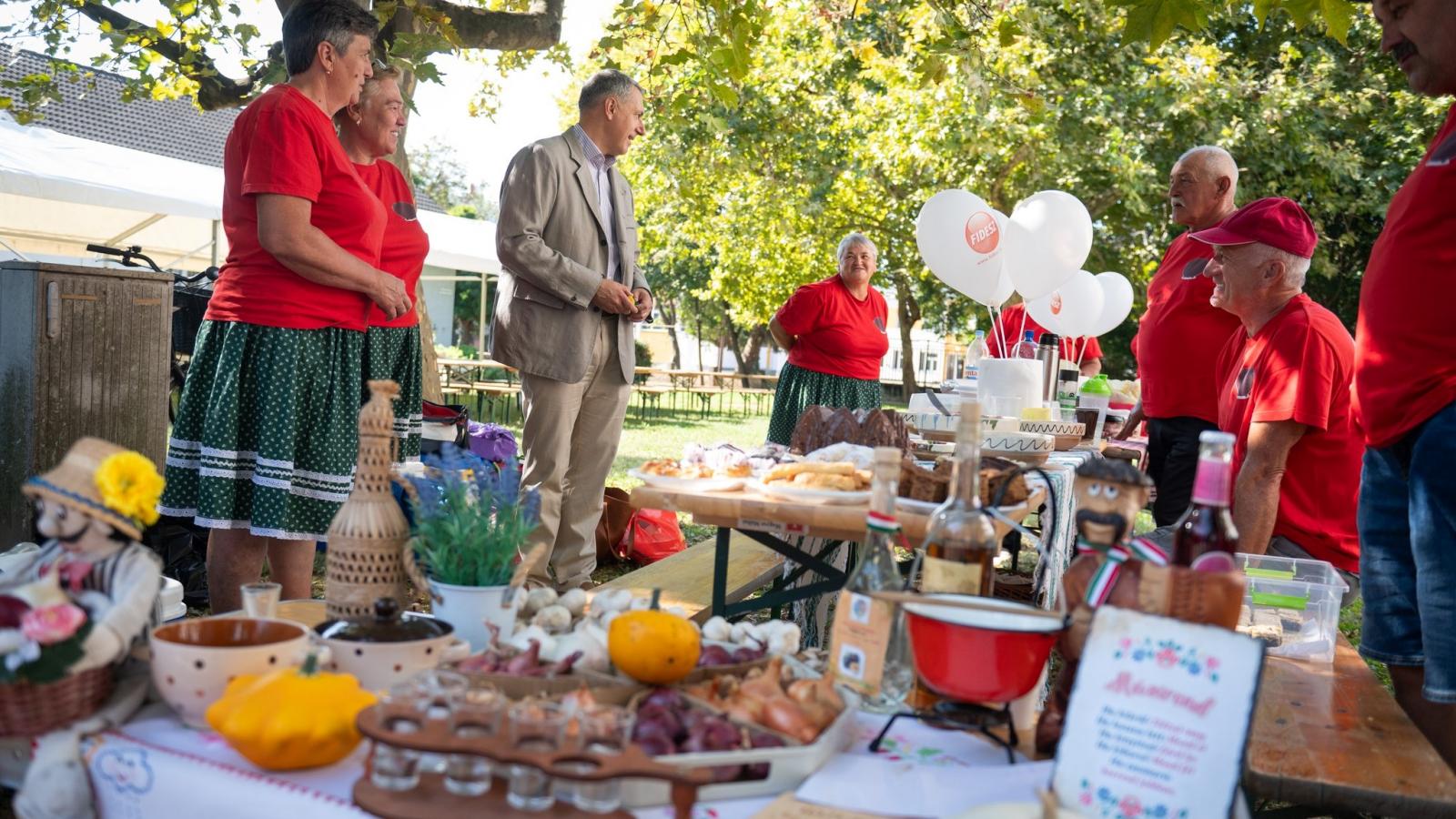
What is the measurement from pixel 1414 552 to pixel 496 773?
1.99m

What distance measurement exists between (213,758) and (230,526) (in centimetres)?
171

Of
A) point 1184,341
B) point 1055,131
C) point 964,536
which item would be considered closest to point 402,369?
point 964,536

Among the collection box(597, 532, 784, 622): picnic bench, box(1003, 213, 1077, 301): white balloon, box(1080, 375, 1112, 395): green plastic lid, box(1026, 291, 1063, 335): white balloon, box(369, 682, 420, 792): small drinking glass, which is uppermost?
box(1003, 213, 1077, 301): white balloon

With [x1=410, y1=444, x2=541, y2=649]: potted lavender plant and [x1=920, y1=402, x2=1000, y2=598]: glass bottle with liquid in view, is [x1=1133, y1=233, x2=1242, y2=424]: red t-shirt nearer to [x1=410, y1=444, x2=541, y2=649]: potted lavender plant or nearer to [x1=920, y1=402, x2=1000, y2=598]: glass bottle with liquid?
[x1=920, y1=402, x2=1000, y2=598]: glass bottle with liquid

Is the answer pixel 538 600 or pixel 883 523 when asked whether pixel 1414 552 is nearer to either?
pixel 883 523

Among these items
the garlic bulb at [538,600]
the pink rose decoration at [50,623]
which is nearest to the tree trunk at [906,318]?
the garlic bulb at [538,600]

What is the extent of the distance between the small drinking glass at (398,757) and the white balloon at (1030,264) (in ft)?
13.1

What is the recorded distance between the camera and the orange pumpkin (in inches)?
53.9

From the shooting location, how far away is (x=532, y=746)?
1080 millimetres

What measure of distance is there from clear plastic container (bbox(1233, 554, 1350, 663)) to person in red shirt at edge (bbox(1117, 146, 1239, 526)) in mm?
1789

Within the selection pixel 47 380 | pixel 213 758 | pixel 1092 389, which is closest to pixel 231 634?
pixel 213 758

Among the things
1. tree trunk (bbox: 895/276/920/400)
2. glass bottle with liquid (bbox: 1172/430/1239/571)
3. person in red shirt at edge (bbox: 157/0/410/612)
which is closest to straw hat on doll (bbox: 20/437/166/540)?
glass bottle with liquid (bbox: 1172/430/1239/571)

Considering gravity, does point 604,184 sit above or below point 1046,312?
above

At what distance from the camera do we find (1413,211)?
7.39 ft
